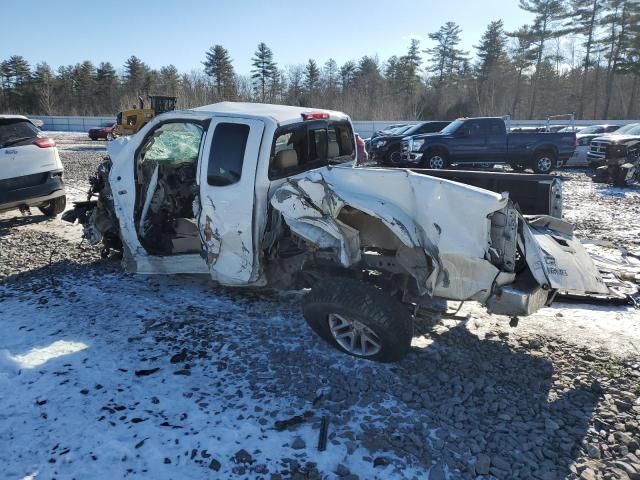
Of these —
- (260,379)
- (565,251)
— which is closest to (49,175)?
(260,379)

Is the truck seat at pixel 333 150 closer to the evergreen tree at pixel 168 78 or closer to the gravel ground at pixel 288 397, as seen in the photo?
the gravel ground at pixel 288 397

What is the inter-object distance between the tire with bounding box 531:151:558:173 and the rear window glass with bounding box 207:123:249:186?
13.6 meters

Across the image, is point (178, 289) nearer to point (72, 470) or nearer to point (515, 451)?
point (72, 470)

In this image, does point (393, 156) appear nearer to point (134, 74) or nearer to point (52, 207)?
point (52, 207)

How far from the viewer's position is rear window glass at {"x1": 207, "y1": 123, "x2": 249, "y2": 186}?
4.04 meters

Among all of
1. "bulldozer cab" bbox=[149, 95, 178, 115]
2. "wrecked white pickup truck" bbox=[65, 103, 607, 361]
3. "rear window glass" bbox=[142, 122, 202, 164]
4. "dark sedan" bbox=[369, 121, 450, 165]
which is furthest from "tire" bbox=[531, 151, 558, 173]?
"bulldozer cab" bbox=[149, 95, 178, 115]

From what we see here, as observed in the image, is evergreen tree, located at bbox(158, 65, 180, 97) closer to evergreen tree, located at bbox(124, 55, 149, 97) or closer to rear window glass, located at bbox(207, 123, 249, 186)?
evergreen tree, located at bbox(124, 55, 149, 97)

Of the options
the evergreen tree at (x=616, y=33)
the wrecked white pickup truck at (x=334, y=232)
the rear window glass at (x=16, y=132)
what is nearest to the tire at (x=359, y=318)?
the wrecked white pickup truck at (x=334, y=232)

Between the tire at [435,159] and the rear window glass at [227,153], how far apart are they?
1100cm

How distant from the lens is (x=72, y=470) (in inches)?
97.5

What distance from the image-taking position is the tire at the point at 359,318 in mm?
3348

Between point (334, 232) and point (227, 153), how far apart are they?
1.35 meters

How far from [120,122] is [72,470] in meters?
24.6

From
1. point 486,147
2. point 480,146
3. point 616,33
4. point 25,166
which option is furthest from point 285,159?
point 616,33
